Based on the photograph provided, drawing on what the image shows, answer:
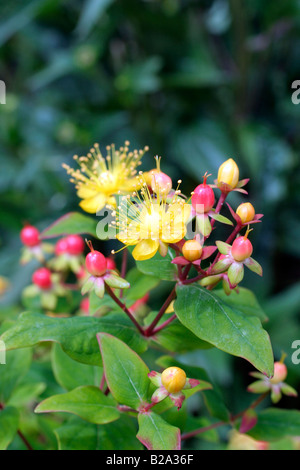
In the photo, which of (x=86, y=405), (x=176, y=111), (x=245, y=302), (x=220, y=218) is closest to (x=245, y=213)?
(x=220, y=218)

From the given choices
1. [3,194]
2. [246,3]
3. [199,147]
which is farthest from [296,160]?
[3,194]

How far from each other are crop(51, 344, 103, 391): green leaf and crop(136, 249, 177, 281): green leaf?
7.4 inches

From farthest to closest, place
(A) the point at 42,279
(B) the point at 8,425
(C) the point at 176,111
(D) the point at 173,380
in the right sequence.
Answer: (C) the point at 176,111, (A) the point at 42,279, (B) the point at 8,425, (D) the point at 173,380

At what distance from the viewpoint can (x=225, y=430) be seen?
1.19 m

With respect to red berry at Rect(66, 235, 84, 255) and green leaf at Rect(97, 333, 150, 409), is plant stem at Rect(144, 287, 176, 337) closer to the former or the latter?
green leaf at Rect(97, 333, 150, 409)

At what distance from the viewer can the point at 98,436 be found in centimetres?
49

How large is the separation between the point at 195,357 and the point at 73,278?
481 mm

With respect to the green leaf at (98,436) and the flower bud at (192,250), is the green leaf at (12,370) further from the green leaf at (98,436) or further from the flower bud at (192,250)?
the flower bud at (192,250)

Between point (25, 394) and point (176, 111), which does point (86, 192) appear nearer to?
point (25, 394)

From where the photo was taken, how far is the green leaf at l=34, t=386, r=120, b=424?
17.8 inches

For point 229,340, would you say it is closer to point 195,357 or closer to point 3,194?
point 195,357

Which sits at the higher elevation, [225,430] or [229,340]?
[229,340]

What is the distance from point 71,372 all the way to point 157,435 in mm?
201

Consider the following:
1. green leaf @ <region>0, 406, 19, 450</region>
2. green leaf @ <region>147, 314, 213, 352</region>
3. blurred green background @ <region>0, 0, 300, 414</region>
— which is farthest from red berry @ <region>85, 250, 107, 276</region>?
blurred green background @ <region>0, 0, 300, 414</region>
